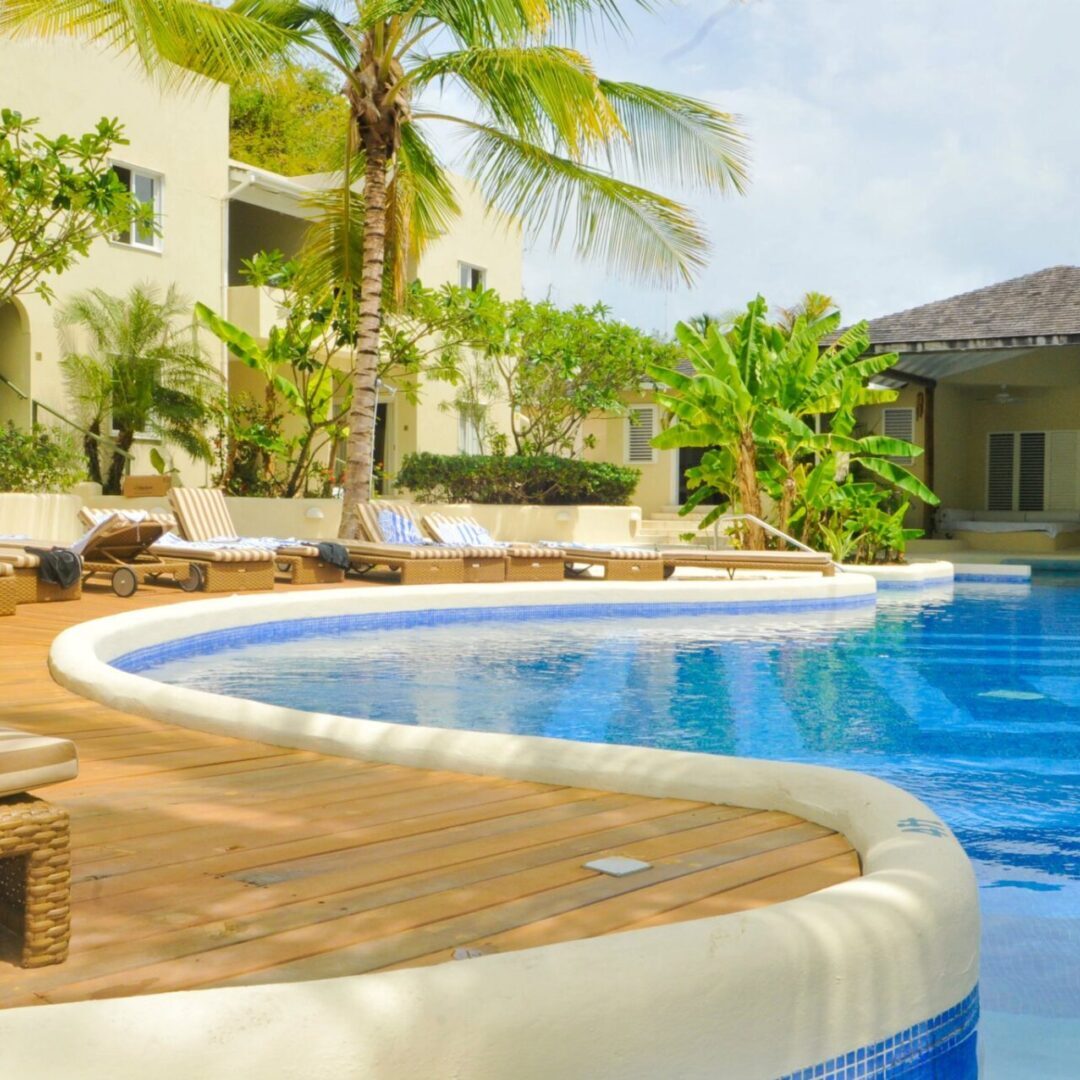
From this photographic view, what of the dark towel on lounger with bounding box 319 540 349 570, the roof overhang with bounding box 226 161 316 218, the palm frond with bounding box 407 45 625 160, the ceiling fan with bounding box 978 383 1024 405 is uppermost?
the roof overhang with bounding box 226 161 316 218

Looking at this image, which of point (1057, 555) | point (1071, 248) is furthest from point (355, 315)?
point (1071, 248)

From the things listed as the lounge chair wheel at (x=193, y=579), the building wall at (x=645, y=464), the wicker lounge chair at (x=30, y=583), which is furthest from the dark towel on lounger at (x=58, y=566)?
the building wall at (x=645, y=464)

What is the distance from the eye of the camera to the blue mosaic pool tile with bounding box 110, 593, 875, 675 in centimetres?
991

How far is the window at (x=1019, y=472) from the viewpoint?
26766 millimetres

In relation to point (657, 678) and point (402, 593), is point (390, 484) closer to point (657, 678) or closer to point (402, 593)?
point (402, 593)

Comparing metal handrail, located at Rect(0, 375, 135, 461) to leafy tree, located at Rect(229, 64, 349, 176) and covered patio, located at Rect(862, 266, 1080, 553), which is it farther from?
leafy tree, located at Rect(229, 64, 349, 176)

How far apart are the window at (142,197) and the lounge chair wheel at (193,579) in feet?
30.1

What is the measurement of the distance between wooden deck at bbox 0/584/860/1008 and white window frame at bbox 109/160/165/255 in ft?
54.6

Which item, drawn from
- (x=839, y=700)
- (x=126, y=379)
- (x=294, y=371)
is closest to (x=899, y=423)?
(x=294, y=371)

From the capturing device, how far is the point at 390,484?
26.0 meters

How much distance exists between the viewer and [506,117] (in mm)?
14531

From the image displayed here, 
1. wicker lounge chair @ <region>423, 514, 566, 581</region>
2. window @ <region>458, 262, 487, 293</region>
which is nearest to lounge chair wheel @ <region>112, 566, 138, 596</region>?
wicker lounge chair @ <region>423, 514, 566, 581</region>

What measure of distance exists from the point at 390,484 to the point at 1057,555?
12524 mm

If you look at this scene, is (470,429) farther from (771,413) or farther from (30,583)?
(30,583)
